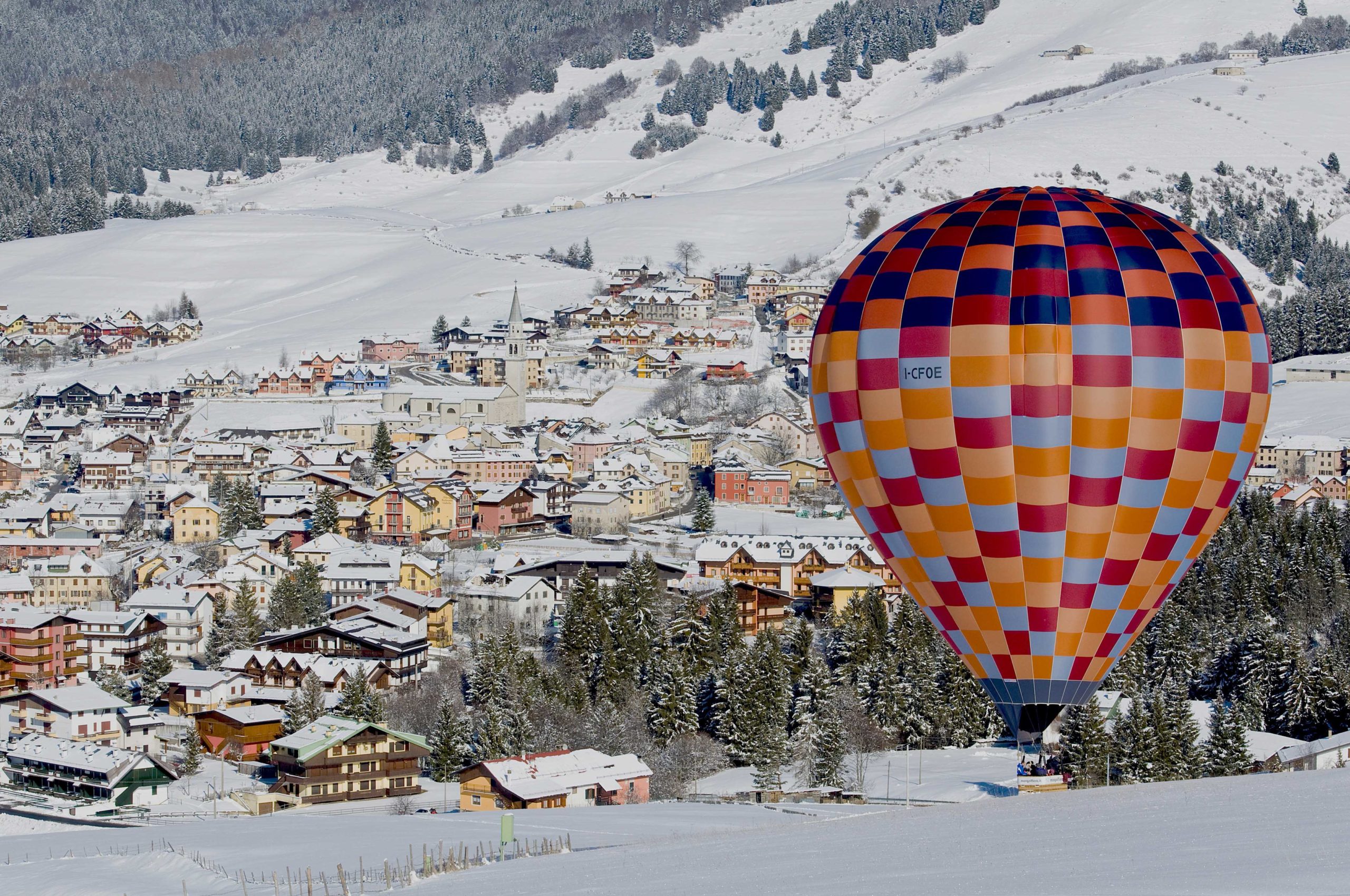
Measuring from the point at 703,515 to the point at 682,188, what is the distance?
70.9m

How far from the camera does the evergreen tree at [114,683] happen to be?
112 feet

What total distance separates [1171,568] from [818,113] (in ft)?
386

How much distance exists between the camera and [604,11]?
170625 mm

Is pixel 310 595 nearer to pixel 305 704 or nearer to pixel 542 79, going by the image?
pixel 305 704

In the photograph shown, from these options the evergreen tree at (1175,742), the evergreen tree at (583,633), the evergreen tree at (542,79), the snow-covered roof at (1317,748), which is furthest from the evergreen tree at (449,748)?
the evergreen tree at (542,79)

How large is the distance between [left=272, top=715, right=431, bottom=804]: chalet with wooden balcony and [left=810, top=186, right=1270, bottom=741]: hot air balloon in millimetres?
13364

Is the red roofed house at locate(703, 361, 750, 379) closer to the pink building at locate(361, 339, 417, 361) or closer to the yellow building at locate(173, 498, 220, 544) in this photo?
the pink building at locate(361, 339, 417, 361)

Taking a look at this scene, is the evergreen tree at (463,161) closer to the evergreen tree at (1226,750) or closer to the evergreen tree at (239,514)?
the evergreen tree at (239,514)

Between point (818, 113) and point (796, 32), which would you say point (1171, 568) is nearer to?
point (818, 113)

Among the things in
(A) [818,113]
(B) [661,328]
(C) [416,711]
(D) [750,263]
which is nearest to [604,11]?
(A) [818,113]

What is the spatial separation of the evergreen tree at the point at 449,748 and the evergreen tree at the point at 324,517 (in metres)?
16.2

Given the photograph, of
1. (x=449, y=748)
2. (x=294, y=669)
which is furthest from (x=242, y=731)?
(x=449, y=748)

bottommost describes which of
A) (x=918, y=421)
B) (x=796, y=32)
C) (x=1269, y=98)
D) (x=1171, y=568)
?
(x=1171, y=568)

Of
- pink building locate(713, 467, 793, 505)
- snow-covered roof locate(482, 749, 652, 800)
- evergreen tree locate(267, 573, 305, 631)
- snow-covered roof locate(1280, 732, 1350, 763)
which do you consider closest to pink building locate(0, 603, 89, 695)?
evergreen tree locate(267, 573, 305, 631)
